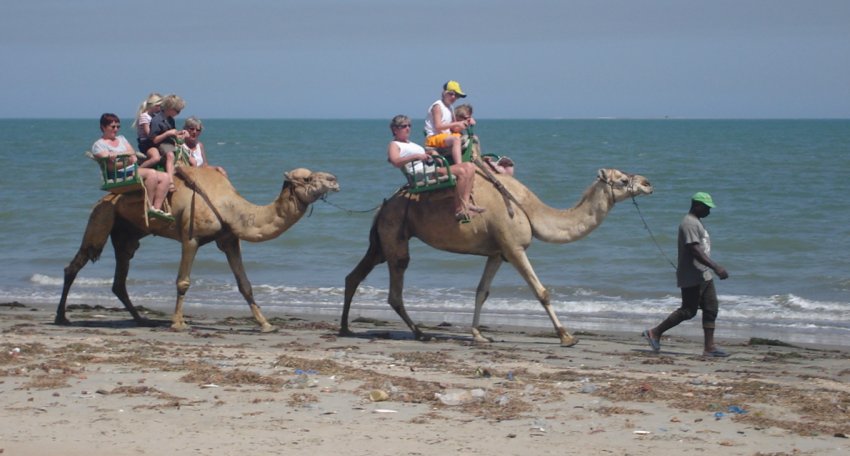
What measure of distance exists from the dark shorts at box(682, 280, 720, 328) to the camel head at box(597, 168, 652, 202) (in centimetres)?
123

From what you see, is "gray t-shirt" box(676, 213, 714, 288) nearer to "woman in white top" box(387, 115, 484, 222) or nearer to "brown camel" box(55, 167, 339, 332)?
"woman in white top" box(387, 115, 484, 222)

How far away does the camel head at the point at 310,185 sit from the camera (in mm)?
13672

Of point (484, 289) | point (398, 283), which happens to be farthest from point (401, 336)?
point (484, 289)

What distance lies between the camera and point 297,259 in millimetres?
23953

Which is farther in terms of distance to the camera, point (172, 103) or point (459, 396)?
point (172, 103)

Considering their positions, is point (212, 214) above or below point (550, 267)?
above

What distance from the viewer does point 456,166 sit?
43.4ft

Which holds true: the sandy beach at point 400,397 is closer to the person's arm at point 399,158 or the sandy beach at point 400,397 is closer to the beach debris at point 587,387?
the beach debris at point 587,387

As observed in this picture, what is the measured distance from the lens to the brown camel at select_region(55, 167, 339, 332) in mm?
13812

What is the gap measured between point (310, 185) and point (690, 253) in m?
3.83

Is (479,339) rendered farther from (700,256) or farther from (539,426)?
(539,426)

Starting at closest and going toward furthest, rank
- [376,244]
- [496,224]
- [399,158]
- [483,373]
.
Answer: [483,373] < [399,158] < [496,224] < [376,244]

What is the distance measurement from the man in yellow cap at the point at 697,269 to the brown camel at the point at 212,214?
3488 mm

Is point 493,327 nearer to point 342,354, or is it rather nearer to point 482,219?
point 482,219
